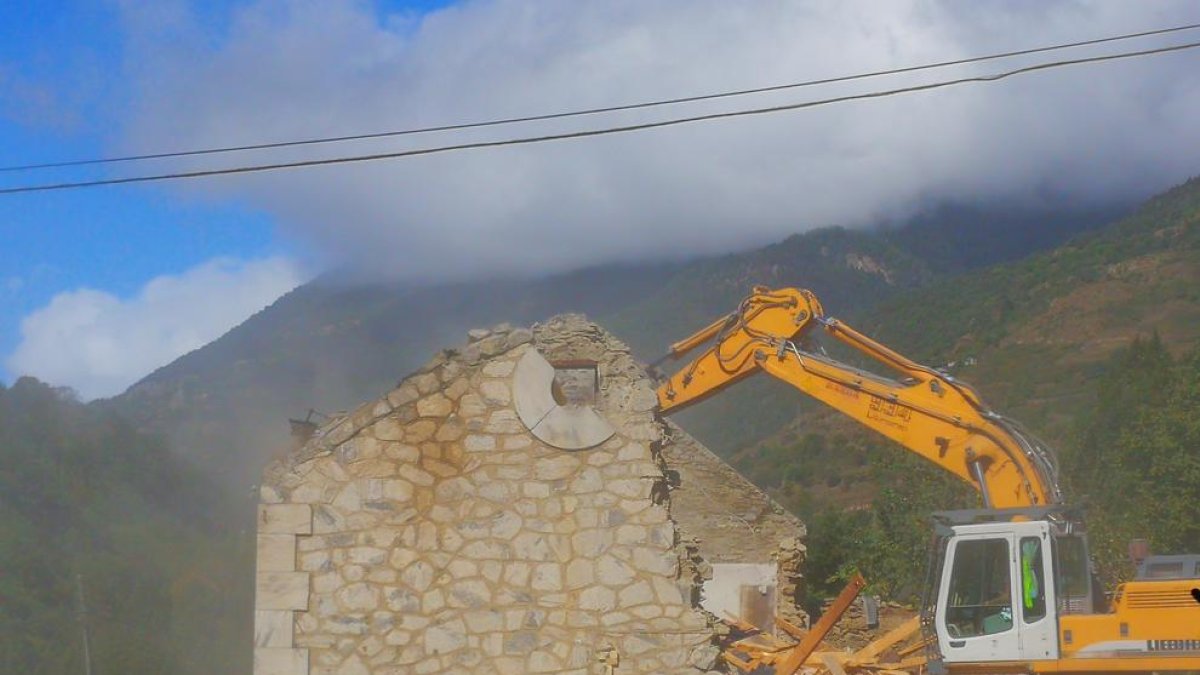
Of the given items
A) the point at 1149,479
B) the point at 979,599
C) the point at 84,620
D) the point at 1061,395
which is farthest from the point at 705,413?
the point at 979,599

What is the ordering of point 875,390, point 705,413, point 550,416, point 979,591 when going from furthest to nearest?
point 705,413 → point 875,390 → point 979,591 → point 550,416

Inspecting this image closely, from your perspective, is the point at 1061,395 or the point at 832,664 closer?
the point at 832,664

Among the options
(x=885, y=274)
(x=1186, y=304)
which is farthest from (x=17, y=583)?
(x=885, y=274)

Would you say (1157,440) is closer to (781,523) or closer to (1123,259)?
(781,523)

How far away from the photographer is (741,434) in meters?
64.6

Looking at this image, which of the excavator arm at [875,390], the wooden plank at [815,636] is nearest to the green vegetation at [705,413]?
the excavator arm at [875,390]

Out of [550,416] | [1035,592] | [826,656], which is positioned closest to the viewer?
[550,416]

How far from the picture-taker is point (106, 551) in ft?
95.0

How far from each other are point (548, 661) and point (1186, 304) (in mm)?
49474

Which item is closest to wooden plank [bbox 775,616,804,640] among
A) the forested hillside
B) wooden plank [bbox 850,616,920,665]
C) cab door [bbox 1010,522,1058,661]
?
wooden plank [bbox 850,616,920,665]

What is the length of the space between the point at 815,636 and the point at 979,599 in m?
2.47

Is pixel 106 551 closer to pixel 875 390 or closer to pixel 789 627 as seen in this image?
pixel 789 627

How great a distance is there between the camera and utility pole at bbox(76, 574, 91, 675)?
2111 cm

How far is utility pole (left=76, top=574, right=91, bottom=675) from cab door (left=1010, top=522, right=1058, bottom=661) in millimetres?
15222
